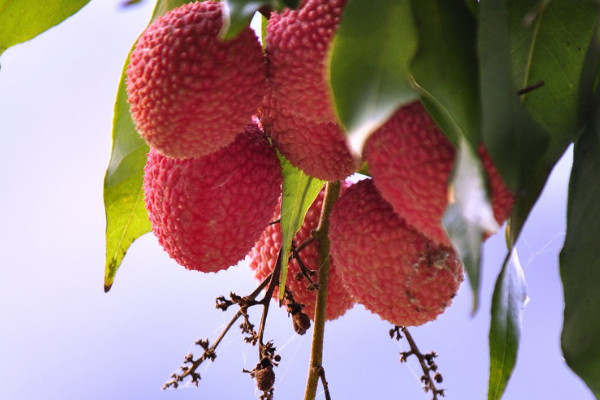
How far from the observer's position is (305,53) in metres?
0.59

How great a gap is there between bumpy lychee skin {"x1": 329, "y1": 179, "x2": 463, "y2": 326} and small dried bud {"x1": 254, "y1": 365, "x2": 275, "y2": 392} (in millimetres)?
127

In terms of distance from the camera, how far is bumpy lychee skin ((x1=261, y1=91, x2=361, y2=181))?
0.68m

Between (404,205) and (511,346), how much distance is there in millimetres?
154

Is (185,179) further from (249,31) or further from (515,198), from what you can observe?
(515,198)

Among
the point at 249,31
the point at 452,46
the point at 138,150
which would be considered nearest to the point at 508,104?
the point at 452,46

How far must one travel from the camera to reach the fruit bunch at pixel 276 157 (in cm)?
59

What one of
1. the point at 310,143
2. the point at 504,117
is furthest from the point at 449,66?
the point at 310,143

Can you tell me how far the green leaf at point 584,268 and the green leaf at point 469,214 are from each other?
0.47ft

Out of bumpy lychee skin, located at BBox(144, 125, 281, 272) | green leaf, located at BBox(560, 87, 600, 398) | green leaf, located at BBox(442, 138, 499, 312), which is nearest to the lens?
green leaf, located at BBox(442, 138, 499, 312)

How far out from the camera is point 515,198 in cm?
57

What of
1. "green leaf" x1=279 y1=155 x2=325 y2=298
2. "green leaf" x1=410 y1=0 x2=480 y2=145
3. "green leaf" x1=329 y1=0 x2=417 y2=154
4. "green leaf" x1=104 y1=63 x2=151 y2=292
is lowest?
"green leaf" x1=279 y1=155 x2=325 y2=298

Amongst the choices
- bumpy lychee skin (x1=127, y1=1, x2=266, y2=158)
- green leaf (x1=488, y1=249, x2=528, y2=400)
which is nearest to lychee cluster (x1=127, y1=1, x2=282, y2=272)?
bumpy lychee skin (x1=127, y1=1, x2=266, y2=158)

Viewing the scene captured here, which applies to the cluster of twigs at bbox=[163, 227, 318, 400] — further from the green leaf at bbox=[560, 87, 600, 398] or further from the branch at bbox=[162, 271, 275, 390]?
the green leaf at bbox=[560, 87, 600, 398]

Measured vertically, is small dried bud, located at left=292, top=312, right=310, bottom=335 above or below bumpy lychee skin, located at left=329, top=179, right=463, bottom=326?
below
